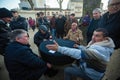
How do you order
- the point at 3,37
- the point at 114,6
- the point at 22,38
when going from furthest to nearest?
1. the point at 3,37
2. the point at 114,6
3. the point at 22,38

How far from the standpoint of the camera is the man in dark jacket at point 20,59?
2.93 m

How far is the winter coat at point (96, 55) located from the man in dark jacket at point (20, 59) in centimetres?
61

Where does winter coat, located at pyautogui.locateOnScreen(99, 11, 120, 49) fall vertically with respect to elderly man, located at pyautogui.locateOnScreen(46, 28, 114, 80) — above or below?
above

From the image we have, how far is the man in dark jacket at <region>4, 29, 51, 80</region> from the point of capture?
293 centimetres

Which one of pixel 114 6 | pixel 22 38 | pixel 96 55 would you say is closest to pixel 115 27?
pixel 114 6

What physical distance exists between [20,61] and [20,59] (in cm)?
4

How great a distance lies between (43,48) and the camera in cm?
414

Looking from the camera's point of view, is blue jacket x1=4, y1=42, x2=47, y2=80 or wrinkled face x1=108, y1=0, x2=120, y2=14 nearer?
blue jacket x1=4, y1=42, x2=47, y2=80

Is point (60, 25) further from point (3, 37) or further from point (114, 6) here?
point (114, 6)

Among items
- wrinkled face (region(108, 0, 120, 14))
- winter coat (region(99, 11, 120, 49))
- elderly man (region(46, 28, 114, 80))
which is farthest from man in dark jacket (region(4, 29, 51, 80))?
wrinkled face (region(108, 0, 120, 14))

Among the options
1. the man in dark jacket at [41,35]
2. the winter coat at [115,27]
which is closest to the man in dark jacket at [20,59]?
the winter coat at [115,27]

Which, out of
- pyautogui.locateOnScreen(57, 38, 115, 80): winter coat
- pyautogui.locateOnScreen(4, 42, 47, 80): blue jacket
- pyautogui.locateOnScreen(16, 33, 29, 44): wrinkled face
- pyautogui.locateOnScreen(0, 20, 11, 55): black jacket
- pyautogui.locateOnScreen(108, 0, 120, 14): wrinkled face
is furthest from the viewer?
pyautogui.locateOnScreen(0, 20, 11, 55): black jacket

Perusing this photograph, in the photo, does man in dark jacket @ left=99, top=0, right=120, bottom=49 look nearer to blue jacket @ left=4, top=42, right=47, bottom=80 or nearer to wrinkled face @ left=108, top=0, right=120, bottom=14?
wrinkled face @ left=108, top=0, right=120, bottom=14

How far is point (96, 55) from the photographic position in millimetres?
2650
